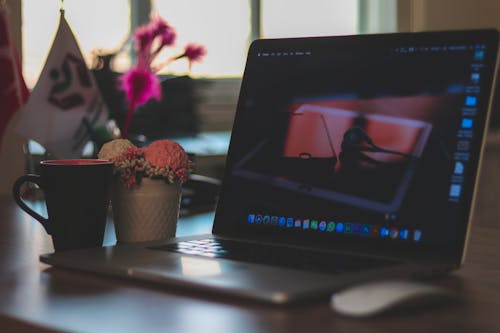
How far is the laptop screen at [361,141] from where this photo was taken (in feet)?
2.78

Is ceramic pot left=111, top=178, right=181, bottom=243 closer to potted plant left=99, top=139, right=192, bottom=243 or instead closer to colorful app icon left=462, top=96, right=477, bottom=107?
potted plant left=99, top=139, right=192, bottom=243

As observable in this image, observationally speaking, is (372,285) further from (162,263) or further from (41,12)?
(41,12)

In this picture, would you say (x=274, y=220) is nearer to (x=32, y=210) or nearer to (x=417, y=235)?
(x=417, y=235)

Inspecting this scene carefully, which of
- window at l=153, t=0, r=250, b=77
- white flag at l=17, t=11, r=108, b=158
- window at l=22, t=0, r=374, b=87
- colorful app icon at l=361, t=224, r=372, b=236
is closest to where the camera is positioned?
colorful app icon at l=361, t=224, r=372, b=236

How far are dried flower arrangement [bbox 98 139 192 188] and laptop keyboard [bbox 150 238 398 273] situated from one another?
13 centimetres

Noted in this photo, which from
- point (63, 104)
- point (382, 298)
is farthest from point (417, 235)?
point (63, 104)

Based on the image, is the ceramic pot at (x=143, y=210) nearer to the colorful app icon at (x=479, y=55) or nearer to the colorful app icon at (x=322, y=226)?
the colorful app icon at (x=322, y=226)

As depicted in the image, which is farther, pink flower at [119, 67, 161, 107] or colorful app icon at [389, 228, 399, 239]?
pink flower at [119, 67, 161, 107]

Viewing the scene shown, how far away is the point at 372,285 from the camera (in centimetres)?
63

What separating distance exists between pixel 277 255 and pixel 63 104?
2.93ft

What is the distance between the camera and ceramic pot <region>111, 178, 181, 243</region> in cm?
102

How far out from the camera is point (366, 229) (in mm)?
886

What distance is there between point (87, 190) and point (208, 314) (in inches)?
13.7

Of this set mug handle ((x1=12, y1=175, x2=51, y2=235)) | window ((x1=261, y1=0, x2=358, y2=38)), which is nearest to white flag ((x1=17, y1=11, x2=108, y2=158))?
mug handle ((x1=12, y1=175, x2=51, y2=235))
